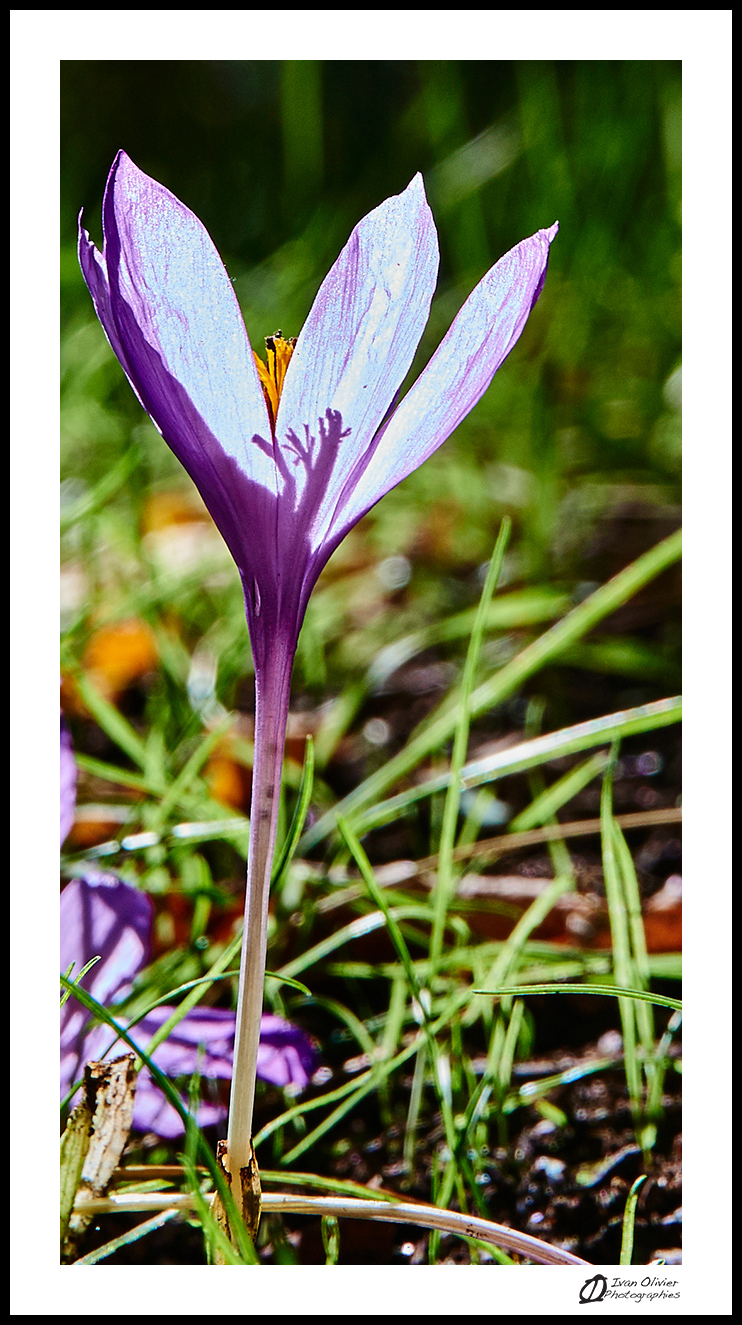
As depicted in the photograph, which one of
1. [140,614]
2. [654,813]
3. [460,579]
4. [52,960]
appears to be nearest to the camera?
[52,960]

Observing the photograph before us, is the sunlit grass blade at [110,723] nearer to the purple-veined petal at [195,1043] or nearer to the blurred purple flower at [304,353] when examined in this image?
the purple-veined petal at [195,1043]

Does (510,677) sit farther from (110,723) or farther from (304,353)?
(304,353)

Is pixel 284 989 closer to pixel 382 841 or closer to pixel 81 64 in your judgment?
pixel 382 841

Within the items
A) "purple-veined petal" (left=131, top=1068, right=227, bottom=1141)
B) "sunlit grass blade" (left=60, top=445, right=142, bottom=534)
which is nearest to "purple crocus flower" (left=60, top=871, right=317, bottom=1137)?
"purple-veined petal" (left=131, top=1068, right=227, bottom=1141)

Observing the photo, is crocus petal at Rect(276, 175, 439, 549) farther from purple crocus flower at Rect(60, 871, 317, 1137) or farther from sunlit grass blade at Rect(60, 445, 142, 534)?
sunlit grass blade at Rect(60, 445, 142, 534)

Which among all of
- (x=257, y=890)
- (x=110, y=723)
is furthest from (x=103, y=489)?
(x=257, y=890)

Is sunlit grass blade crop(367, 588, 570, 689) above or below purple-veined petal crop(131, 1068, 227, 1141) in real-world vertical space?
above

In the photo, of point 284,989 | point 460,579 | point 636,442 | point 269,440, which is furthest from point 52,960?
point 636,442
